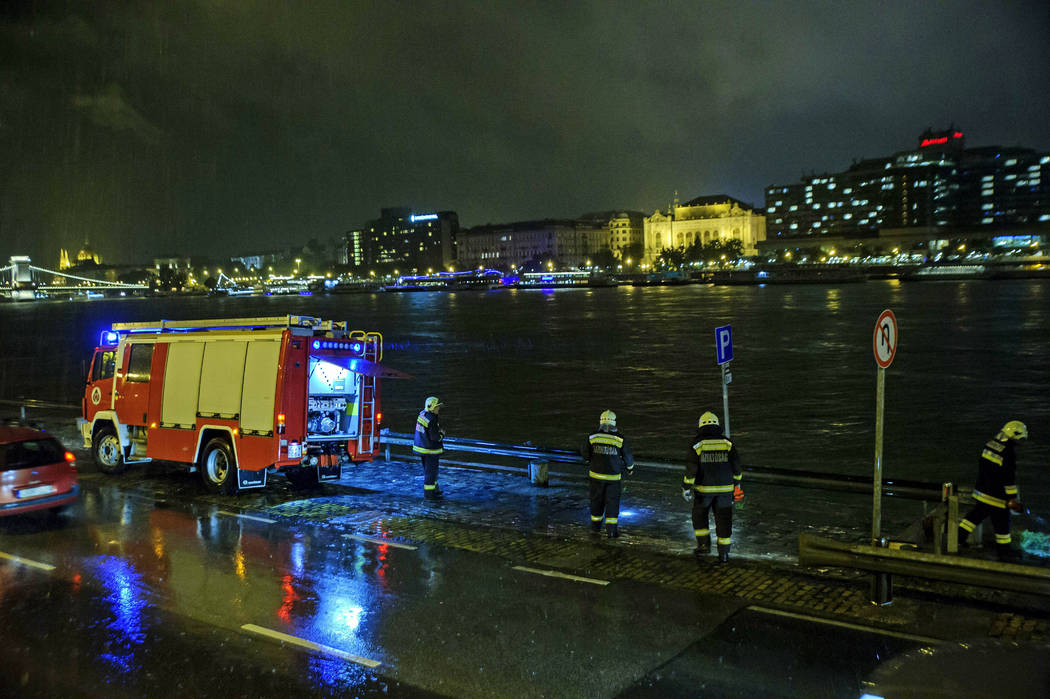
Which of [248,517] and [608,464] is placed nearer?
[608,464]

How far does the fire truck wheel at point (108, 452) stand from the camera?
1666 centimetres

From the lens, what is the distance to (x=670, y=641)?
7523 mm

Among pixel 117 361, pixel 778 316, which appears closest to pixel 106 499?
pixel 117 361

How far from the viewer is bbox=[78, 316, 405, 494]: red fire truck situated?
45.2 feet

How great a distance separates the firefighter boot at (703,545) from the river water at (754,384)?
4.48m

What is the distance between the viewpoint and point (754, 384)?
118 ft

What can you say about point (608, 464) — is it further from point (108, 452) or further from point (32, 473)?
point (108, 452)

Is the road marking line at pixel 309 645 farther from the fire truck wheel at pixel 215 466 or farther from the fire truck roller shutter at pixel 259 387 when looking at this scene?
the fire truck wheel at pixel 215 466

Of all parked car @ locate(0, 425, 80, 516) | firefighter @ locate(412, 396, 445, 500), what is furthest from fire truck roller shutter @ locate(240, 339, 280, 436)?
parked car @ locate(0, 425, 80, 516)

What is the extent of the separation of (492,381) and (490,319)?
55.7m

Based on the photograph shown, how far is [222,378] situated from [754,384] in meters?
26.4

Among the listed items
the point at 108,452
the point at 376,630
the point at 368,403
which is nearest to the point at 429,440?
the point at 368,403

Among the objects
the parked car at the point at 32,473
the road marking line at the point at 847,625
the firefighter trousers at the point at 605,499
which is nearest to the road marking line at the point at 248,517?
the parked car at the point at 32,473

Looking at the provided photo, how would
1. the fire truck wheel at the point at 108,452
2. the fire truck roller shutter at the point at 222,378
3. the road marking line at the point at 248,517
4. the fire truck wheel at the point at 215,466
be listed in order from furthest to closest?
the fire truck wheel at the point at 108,452, the fire truck wheel at the point at 215,466, the fire truck roller shutter at the point at 222,378, the road marking line at the point at 248,517
